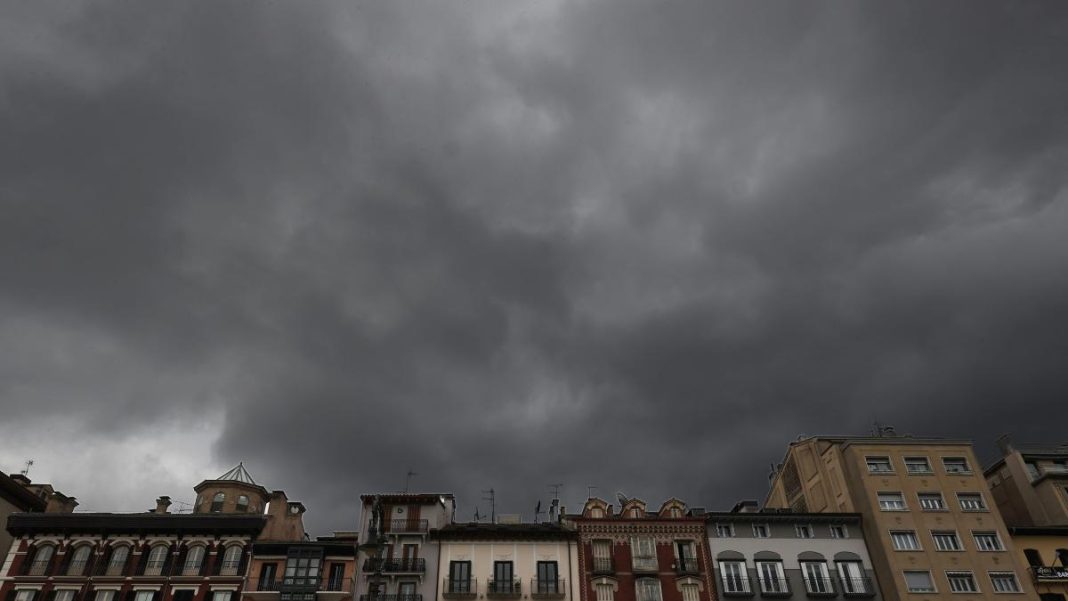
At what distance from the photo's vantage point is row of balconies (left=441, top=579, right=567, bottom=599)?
183ft

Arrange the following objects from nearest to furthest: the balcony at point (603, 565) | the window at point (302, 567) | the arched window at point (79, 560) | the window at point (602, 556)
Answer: the window at point (302, 567) → the arched window at point (79, 560) → the balcony at point (603, 565) → the window at point (602, 556)

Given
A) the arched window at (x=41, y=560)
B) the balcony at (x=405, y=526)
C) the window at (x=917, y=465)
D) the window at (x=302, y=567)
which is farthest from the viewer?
the window at (x=917, y=465)

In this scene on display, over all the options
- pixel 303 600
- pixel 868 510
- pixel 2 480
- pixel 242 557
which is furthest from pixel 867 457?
pixel 2 480

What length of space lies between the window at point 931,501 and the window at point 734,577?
1592 centimetres

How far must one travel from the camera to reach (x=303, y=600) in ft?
180

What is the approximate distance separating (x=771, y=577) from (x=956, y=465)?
19.4 metres

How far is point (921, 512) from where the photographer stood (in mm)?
59375

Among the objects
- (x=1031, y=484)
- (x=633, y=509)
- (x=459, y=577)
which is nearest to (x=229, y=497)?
(x=459, y=577)

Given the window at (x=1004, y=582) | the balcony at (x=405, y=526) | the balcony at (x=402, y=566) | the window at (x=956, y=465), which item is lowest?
the window at (x=1004, y=582)

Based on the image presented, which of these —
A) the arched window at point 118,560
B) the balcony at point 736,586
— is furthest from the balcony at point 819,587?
the arched window at point 118,560

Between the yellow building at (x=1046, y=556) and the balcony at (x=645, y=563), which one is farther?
the balcony at (x=645, y=563)

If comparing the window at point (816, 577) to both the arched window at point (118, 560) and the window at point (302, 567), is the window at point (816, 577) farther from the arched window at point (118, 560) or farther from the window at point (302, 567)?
the arched window at point (118, 560)

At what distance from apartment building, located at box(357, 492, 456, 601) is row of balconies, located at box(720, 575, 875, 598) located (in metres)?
22.8

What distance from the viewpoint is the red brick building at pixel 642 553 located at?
56.4m
